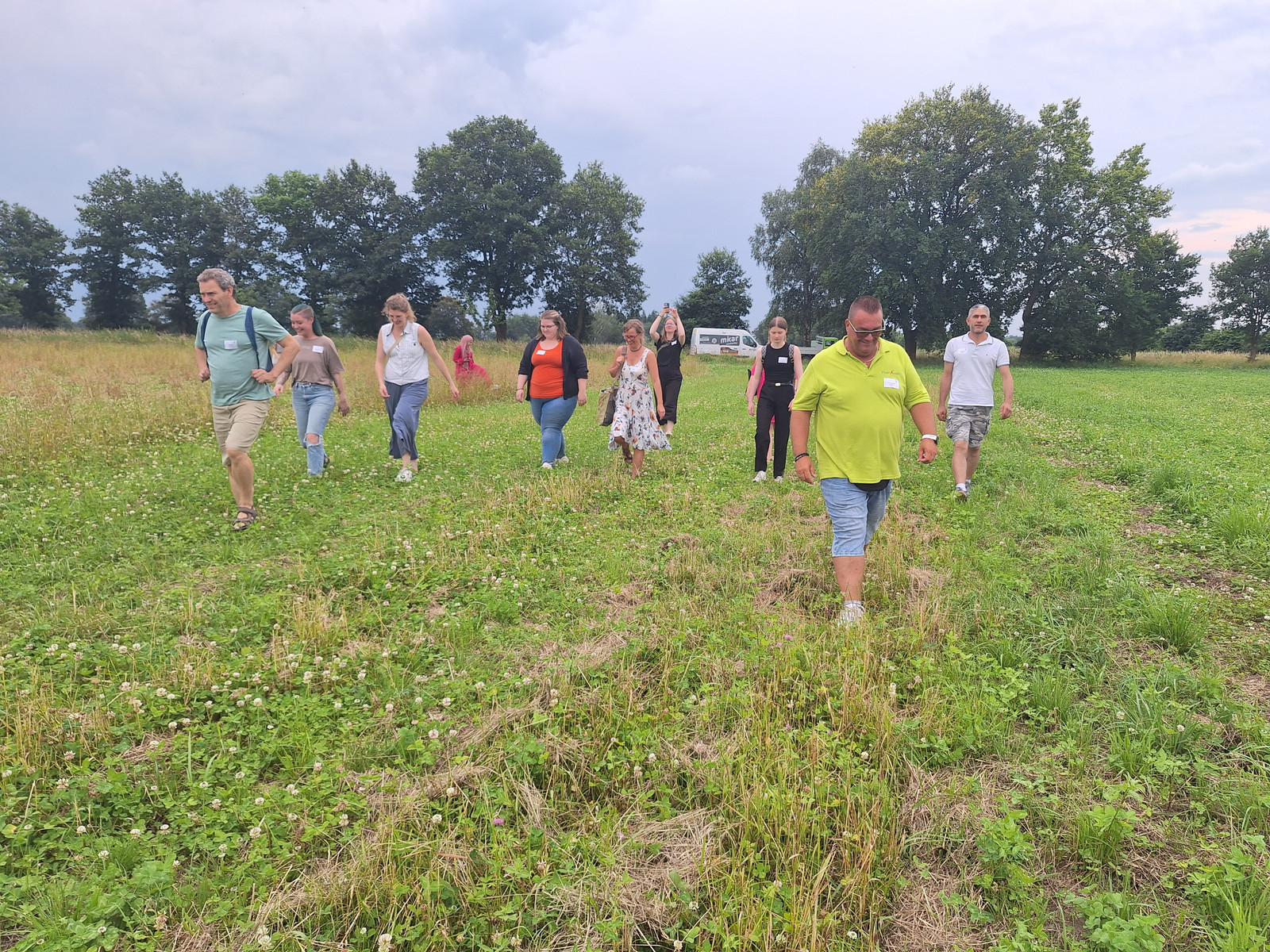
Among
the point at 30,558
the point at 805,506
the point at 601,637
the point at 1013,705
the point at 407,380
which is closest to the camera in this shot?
the point at 1013,705

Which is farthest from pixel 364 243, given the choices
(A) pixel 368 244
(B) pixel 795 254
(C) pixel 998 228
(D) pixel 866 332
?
(D) pixel 866 332

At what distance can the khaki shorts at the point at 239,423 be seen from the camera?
6.29 metres

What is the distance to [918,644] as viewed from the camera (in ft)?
13.0

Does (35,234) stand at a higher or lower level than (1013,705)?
higher

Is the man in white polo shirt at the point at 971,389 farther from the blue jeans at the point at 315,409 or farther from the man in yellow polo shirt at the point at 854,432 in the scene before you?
the blue jeans at the point at 315,409

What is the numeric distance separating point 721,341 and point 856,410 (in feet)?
156

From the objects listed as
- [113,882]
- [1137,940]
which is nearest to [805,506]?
[1137,940]

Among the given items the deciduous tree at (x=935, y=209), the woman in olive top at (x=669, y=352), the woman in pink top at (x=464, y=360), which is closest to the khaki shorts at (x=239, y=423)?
the woman in olive top at (x=669, y=352)

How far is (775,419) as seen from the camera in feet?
27.0

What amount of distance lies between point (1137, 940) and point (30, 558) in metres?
7.57

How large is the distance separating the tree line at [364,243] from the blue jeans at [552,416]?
4129 centimetres

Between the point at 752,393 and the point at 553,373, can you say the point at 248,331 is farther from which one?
the point at 752,393

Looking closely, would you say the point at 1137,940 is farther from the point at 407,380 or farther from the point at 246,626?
the point at 407,380

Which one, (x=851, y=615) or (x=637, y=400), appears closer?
(x=851, y=615)
